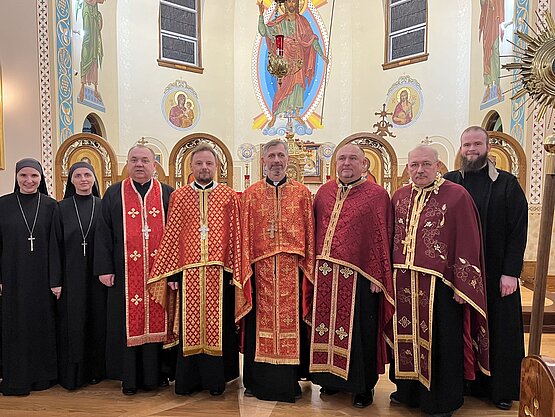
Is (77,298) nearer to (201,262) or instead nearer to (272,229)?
(201,262)

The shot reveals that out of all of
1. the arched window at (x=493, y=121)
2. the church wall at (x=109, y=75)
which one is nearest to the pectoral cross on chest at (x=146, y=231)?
the church wall at (x=109, y=75)

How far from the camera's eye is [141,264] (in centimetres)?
378

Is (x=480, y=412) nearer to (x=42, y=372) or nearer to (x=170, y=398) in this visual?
(x=170, y=398)

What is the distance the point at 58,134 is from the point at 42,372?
5.47m

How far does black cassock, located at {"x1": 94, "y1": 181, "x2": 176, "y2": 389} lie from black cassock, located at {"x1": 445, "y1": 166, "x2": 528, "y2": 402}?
2.42m

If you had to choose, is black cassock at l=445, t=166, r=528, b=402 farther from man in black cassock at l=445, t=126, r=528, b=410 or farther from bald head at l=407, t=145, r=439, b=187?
bald head at l=407, t=145, r=439, b=187

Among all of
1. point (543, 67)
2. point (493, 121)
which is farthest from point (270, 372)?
point (493, 121)

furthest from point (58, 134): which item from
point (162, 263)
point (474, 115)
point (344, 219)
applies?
point (474, 115)

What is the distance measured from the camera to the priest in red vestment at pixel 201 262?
366cm

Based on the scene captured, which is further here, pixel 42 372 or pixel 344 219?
pixel 42 372

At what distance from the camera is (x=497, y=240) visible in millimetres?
3502

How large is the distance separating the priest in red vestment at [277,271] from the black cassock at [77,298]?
49.3 inches

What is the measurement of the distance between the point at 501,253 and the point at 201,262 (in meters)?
2.15

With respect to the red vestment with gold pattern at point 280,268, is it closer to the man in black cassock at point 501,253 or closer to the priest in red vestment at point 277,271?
the priest in red vestment at point 277,271
